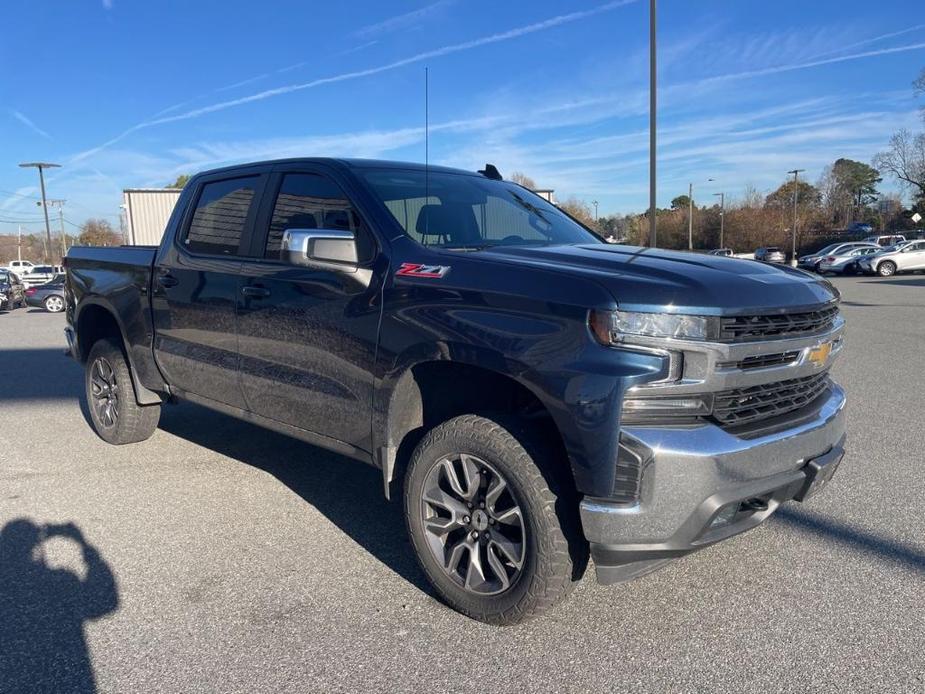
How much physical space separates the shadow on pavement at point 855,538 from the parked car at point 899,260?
1356 inches

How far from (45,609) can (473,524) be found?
74.4 inches

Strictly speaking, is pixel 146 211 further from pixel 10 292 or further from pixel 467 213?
pixel 467 213

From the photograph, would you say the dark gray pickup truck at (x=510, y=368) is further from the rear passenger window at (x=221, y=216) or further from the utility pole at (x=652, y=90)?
the utility pole at (x=652, y=90)

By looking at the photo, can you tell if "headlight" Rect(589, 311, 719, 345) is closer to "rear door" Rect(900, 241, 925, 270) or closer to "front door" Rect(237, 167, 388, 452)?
"front door" Rect(237, 167, 388, 452)

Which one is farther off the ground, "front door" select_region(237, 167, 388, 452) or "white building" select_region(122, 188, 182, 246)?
"white building" select_region(122, 188, 182, 246)

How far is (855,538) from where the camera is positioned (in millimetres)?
3717

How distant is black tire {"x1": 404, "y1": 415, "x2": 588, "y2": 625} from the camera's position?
8.92ft

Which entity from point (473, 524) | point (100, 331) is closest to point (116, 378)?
point (100, 331)

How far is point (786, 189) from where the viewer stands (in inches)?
3356

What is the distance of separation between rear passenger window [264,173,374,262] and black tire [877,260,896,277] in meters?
35.8

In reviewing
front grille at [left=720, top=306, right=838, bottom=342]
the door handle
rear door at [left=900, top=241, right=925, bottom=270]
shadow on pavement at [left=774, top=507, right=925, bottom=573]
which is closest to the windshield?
the door handle

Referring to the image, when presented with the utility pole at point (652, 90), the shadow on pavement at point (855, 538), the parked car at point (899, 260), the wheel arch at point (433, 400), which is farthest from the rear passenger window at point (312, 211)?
the parked car at point (899, 260)

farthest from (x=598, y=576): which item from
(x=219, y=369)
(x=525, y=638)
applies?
(x=219, y=369)

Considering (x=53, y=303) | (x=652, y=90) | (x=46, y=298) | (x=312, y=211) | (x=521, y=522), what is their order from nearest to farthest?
(x=521, y=522), (x=312, y=211), (x=652, y=90), (x=46, y=298), (x=53, y=303)
